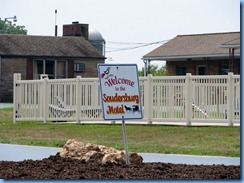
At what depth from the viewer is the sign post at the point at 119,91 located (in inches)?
413

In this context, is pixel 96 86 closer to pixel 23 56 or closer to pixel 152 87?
pixel 152 87

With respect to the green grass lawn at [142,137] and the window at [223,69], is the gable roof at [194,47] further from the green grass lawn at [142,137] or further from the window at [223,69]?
the green grass lawn at [142,137]

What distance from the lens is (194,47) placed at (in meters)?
40.8

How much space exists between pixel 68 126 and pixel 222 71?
18.6 m

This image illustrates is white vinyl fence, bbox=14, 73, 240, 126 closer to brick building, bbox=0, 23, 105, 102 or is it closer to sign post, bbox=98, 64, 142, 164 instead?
sign post, bbox=98, 64, 142, 164

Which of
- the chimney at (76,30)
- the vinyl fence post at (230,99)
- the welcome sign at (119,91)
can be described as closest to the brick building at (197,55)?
the chimney at (76,30)

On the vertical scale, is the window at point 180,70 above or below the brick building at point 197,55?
below

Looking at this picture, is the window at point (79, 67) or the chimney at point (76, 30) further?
the chimney at point (76, 30)

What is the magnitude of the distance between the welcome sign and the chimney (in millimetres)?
40655

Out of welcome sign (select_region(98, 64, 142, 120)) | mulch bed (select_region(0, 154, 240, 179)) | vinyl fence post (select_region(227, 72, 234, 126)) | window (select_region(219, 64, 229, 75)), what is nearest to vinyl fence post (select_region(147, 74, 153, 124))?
vinyl fence post (select_region(227, 72, 234, 126))

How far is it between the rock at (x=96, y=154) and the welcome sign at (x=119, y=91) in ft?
3.29

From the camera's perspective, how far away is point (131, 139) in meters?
17.7

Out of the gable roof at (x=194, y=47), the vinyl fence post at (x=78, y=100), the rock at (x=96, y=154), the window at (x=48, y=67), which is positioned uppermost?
the gable roof at (x=194, y=47)

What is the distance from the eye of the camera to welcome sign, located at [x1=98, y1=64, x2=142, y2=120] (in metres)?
10.5
